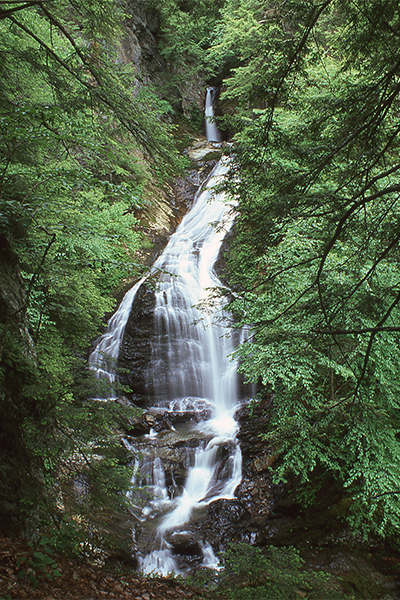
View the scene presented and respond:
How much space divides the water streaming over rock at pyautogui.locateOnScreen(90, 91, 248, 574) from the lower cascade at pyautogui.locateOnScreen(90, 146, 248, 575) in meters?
0.02

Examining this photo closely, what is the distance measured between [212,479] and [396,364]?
15.6 feet

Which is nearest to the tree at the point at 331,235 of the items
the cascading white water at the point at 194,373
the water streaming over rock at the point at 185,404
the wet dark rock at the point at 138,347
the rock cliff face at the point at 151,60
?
the water streaming over rock at the point at 185,404

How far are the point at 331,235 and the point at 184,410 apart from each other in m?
7.68

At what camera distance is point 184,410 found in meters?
9.85

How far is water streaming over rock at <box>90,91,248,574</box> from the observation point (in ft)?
19.4

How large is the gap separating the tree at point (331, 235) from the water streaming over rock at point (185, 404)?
88cm

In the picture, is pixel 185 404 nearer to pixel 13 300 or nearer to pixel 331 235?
pixel 13 300

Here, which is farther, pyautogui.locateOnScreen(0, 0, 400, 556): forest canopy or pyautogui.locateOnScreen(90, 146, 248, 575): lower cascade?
pyautogui.locateOnScreen(90, 146, 248, 575): lower cascade

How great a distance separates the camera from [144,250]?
44.5 ft

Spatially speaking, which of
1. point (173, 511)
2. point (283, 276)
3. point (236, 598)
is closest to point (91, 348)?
point (173, 511)

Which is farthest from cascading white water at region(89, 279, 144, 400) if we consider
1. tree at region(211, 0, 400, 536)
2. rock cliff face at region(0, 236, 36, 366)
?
rock cliff face at region(0, 236, 36, 366)

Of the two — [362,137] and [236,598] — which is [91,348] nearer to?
[236,598]

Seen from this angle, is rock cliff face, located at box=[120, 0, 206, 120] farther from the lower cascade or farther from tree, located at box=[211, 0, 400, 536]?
tree, located at box=[211, 0, 400, 536]

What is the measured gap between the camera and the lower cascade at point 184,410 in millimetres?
5817
